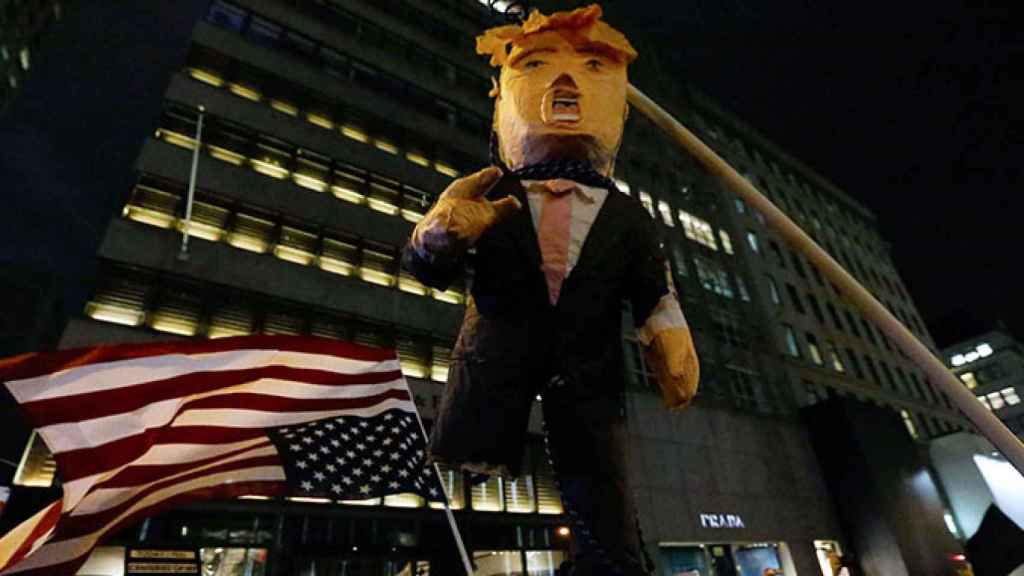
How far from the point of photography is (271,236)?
1367cm

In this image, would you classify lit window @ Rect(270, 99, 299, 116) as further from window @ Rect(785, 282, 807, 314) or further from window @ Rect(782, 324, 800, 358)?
window @ Rect(785, 282, 807, 314)

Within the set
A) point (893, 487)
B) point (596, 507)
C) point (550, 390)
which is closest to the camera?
point (596, 507)

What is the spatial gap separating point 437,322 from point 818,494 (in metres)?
15.2

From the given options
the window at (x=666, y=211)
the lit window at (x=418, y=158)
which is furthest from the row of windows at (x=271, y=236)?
the window at (x=666, y=211)

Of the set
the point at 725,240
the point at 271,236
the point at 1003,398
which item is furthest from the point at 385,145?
the point at 1003,398

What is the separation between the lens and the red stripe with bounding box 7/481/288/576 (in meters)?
3.06

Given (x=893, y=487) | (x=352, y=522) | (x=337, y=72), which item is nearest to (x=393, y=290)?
(x=352, y=522)

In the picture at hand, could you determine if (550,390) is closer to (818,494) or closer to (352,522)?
(352,522)

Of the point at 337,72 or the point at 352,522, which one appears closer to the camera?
the point at 352,522

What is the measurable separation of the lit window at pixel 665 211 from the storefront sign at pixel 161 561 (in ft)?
66.3

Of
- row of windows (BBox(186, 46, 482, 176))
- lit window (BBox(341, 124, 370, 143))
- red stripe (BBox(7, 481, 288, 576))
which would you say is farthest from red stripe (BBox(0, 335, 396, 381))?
lit window (BBox(341, 124, 370, 143))

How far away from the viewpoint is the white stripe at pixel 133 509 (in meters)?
3.04

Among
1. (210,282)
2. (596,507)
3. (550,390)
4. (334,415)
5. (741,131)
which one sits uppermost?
(741,131)

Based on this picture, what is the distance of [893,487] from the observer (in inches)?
741
